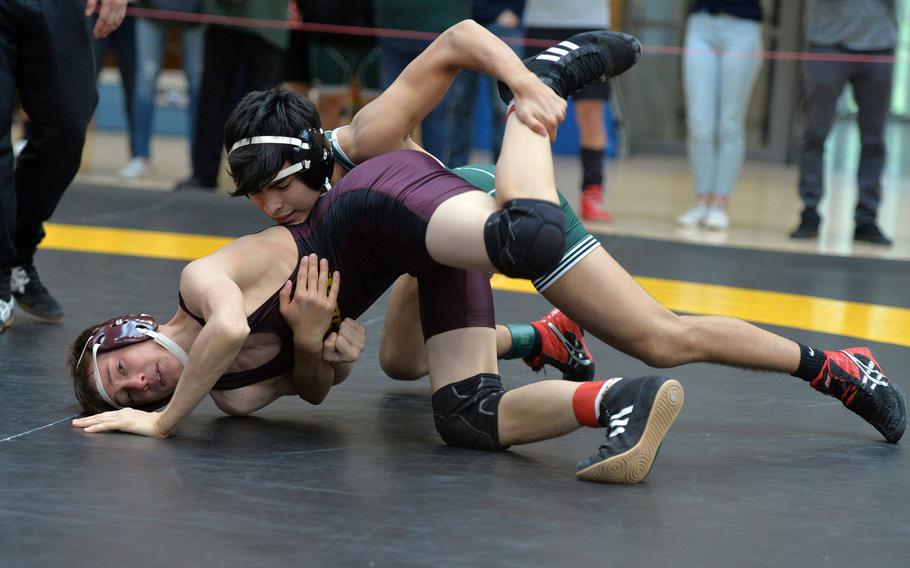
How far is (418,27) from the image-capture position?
587 centimetres

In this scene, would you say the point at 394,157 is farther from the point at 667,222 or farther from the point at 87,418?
the point at 667,222

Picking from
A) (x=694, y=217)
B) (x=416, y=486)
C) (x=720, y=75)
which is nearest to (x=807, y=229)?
(x=694, y=217)

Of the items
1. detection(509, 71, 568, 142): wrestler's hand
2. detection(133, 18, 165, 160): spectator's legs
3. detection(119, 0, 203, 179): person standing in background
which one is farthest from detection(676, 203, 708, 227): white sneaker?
detection(509, 71, 568, 142): wrestler's hand

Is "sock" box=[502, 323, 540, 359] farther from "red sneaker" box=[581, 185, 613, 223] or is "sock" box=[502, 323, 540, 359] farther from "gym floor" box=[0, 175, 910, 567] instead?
"red sneaker" box=[581, 185, 613, 223]

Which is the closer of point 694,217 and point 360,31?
point 694,217

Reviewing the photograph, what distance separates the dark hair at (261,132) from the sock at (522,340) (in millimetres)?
786

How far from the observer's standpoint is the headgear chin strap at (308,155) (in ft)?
8.51

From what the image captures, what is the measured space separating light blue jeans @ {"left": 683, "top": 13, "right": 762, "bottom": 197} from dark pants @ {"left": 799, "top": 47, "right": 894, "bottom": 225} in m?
0.28

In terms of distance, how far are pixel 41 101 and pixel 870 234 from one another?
3764mm

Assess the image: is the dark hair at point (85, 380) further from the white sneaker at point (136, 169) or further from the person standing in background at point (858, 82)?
the white sneaker at point (136, 169)

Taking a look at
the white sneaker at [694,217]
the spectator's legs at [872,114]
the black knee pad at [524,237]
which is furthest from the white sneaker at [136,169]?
the black knee pad at [524,237]

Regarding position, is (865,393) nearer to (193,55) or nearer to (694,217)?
(694,217)

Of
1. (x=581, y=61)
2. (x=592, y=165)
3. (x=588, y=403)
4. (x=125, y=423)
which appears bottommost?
(x=592, y=165)

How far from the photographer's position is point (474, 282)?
106 inches
